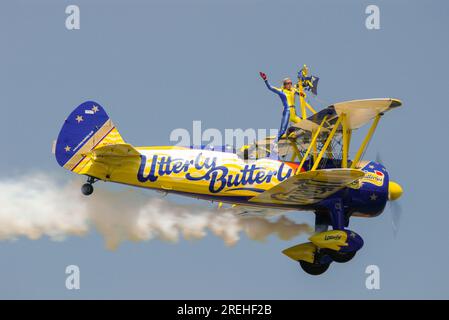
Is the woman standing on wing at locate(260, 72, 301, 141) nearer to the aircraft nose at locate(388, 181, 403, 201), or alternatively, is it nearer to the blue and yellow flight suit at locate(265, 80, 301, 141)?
the blue and yellow flight suit at locate(265, 80, 301, 141)

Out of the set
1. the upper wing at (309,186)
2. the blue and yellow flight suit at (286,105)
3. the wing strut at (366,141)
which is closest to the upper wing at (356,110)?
the wing strut at (366,141)

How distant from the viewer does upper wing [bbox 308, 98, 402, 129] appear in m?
26.0

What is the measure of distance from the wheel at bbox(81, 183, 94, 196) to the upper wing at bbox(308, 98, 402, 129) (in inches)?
192

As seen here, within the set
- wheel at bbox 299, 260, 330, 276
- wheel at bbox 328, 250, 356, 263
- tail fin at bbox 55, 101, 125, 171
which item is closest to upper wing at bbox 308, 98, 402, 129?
wheel at bbox 328, 250, 356, 263

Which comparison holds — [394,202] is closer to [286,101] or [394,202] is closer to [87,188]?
[286,101]

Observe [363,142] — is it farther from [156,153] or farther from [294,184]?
[156,153]

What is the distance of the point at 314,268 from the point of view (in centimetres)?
2758

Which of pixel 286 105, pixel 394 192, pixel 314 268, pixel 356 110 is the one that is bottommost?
pixel 314 268

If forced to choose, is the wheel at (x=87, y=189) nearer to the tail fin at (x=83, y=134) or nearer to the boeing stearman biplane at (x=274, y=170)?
the boeing stearman biplane at (x=274, y=170)

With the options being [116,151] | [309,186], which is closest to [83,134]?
[116,151]

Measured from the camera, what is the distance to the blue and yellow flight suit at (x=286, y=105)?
88.9 ft

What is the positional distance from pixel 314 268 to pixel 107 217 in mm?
4654

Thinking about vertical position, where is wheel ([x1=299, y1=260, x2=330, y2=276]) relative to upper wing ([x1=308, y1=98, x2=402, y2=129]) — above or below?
below

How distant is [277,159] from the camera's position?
2745 centimetres
